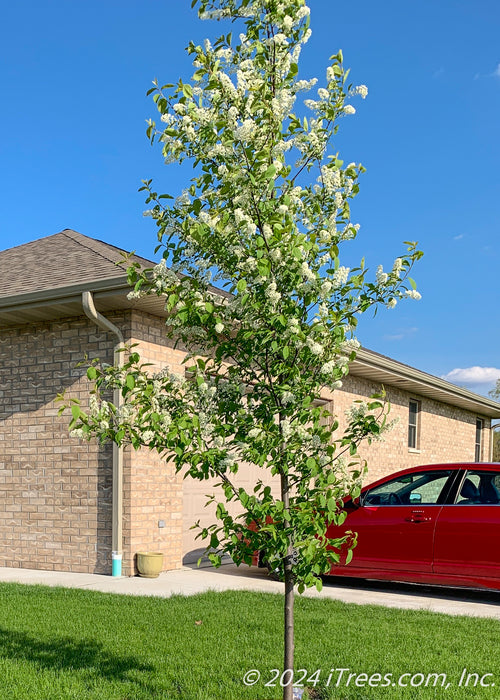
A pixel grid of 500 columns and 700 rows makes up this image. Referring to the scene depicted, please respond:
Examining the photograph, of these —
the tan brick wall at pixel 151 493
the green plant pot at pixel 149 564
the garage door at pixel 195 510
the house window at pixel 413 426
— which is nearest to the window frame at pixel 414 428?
the house window at pixel 413 426

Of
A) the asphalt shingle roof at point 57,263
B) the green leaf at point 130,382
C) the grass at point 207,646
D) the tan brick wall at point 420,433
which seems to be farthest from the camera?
the tan brick wall at point 420,433

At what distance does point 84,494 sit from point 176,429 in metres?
7.02

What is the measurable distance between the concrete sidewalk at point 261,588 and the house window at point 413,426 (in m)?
10.0

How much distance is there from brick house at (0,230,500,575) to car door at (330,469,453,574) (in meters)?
2.86

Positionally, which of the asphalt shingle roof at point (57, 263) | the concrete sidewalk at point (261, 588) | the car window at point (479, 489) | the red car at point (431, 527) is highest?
the asphalt shingle roof at point (57, 263)

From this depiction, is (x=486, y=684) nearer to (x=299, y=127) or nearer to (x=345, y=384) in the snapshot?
(x=299, y=127)

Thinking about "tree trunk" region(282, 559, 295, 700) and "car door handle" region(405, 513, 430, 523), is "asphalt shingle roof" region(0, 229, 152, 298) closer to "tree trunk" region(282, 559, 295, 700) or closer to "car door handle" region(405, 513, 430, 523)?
"car door handle" region(405, 513, 430, 523)

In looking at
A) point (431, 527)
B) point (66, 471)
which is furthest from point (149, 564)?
point (431, 527)

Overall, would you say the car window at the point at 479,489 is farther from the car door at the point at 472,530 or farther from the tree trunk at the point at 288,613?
the tree trunk at the point at 288,613

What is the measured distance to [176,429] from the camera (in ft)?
12.7

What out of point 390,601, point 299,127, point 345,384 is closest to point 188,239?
point 299,127

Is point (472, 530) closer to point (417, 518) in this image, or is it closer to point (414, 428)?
point (417, 518)

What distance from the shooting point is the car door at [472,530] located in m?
8.46

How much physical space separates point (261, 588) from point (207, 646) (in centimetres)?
320
